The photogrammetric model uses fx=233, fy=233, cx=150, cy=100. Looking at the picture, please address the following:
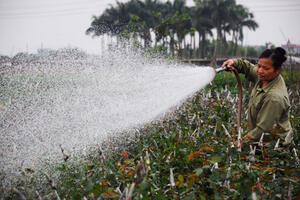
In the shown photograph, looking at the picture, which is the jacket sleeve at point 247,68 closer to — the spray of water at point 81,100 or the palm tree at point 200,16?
the spray of water at point 81,100

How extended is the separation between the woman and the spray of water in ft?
2.34

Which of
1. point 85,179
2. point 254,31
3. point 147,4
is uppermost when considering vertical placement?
point 147,4

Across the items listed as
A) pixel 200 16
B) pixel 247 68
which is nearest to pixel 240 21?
pixel 200 16

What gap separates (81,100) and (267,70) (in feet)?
8.79

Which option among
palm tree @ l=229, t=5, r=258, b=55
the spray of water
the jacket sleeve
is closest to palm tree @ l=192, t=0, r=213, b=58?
palm tree @ l=229, t=5, r=258, b=55

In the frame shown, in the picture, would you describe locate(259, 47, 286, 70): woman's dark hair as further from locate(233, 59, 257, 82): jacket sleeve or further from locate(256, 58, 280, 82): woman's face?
locate(233, 59, 257, 82): jacket sleeve

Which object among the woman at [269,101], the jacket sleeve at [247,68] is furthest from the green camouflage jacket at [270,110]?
the jacket sleeve at [247,68]

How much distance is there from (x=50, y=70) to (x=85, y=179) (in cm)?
382

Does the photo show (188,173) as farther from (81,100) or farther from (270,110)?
(81,100)

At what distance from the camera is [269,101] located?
226 cm

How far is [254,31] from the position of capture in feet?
161

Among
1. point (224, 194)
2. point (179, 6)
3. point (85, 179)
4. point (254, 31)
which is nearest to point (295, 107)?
point (224, 194)

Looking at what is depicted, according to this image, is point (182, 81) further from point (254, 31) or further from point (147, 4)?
point (254, 31)

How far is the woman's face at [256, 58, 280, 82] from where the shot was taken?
Result: 2.40 m
